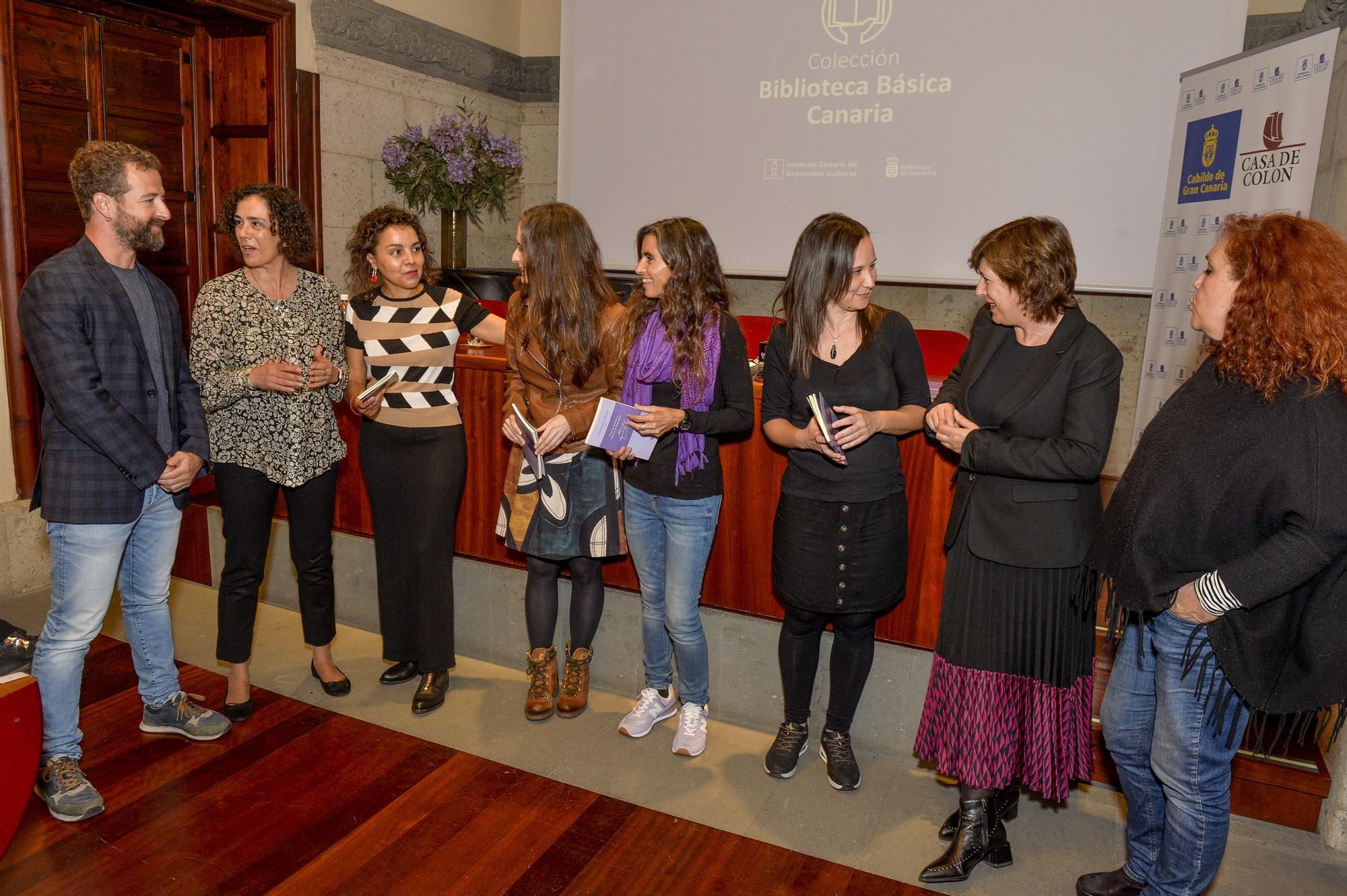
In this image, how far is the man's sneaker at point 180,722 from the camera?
290 cm

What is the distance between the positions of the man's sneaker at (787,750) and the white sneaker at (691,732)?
222 mm

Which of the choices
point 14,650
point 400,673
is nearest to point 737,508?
point 400,673

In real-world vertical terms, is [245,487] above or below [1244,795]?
above

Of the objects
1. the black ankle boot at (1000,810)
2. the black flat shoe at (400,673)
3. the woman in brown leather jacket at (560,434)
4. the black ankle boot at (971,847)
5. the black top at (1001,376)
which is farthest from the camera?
the black flat shoe at (400,673)

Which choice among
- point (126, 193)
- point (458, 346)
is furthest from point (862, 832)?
point (126, 193)

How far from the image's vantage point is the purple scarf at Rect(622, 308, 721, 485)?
2.66m

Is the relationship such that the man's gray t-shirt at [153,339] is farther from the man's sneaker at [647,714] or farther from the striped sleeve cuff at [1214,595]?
the striped sleeve cuff at [1214,595]

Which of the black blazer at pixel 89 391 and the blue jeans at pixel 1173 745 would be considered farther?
the black blazer at pixel 89 391

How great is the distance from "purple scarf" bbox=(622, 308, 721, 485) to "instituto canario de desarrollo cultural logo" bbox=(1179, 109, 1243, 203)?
251 centimetres

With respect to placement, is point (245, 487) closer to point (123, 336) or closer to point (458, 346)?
point (123, 336)

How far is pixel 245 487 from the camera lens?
9.49 ft

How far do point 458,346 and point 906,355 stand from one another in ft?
6.39

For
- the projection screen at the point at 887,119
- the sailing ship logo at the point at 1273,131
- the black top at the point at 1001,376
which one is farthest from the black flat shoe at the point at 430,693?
the sailing ship logo at the point at 1273,131

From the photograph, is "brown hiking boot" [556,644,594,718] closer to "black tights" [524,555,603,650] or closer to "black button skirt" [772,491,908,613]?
"black tights" [524,555,603,650]
